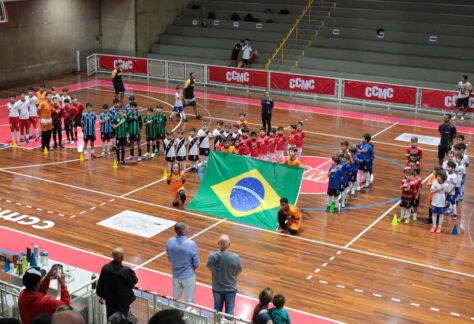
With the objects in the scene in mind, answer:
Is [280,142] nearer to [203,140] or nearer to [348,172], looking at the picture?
[203,140]

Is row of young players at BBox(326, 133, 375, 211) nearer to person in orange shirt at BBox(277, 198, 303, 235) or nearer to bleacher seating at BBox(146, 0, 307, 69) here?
person in orange shirt at BBox(277, 198, 303, 235)

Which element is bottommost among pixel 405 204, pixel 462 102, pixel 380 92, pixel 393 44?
pixel 405 204

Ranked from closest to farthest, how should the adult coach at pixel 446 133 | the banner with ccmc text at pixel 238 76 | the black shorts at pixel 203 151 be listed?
the adult coach at pixel 446 133
the black shorts at pixel 203 151
the banner with ccmc text at pixel 238 76

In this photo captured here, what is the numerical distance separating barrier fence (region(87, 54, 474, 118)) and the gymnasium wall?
2088 mm

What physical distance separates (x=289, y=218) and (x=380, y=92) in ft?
52.4

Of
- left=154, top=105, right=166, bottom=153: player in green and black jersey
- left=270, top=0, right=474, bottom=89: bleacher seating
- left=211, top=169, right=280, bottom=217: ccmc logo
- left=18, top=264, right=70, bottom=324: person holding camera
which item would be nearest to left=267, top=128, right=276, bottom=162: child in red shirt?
left=211, top=169, right=280, bottom=217: ccmc logo

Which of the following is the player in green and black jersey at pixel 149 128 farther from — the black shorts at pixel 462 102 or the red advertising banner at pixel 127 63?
the red advertising banner at pixel 127 63

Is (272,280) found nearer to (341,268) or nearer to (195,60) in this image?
(341,268)

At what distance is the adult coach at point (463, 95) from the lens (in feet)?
88.7

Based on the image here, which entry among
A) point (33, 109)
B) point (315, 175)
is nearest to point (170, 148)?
point (315, 175)

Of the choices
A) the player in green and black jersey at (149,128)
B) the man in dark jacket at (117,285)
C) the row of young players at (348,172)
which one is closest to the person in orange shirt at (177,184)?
the row of young players at (348,172)

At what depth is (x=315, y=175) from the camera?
2028 centimetres

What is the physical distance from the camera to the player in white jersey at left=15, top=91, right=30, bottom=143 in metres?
22.6

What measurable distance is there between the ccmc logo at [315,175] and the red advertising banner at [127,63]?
54.5 feet
